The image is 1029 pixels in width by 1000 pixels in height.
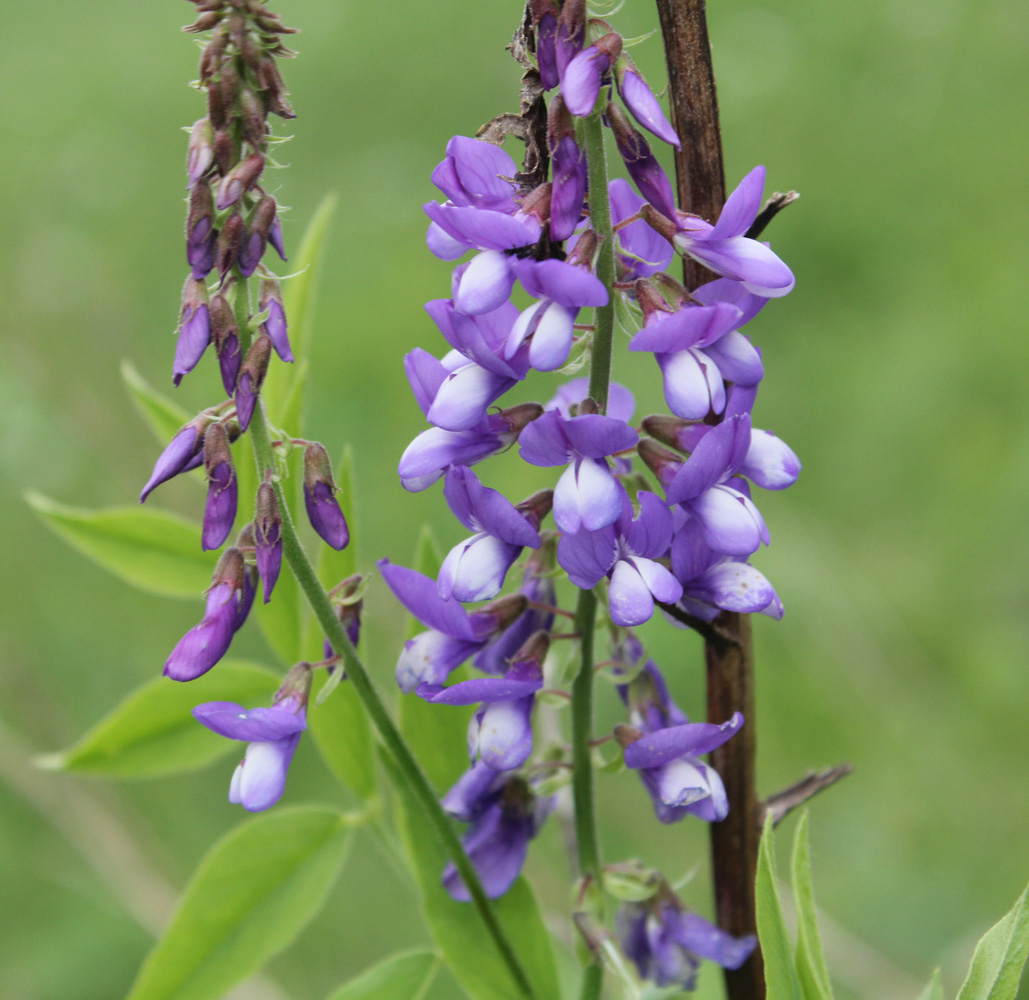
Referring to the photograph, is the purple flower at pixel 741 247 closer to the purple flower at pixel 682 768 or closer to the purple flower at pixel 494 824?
the purple flower at pixel 682 768

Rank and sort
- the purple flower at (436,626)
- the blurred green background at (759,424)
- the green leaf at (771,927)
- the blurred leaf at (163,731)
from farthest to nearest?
1. the blurred green background at (759,424)
2. the blurred leaf at (163,731)
3. the purple flower at (436,626)
4. the green leaf at (771,927)

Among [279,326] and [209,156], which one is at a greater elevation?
[209,156]

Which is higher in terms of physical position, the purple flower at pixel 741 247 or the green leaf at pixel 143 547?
the purple flower at pixel 741 247

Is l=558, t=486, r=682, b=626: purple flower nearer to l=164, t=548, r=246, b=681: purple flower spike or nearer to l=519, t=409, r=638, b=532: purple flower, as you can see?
l=519, t=409, r=638, b=532: purple flower

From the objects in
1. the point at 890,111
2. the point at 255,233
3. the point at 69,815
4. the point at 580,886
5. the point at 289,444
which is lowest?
the point at 69,815

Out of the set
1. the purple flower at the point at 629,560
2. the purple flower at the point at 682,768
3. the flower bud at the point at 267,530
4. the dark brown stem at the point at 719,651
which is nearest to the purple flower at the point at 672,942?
the dark brown stem at the point at 719,651

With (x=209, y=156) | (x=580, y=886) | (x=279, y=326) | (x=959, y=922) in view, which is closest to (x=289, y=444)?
(x=279, y=326)

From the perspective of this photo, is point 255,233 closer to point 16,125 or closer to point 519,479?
point 519,479

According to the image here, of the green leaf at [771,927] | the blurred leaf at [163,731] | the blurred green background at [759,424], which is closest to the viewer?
the green leaf at [771,927]
